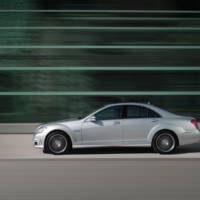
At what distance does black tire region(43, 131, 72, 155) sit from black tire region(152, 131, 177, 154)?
2088 millimetres

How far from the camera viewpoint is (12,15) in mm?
18438

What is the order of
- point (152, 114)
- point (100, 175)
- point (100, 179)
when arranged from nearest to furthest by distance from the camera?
point (100, 179), point (100, 175), point (152, 114)

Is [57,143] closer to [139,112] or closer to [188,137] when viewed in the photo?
[139,112]

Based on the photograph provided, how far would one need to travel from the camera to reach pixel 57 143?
12.3m

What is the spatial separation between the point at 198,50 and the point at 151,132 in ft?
22.8

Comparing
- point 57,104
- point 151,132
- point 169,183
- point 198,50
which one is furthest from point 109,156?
point 198,50

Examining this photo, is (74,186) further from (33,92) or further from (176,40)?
(176,40)

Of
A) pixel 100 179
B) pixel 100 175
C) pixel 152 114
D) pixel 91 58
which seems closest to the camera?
pixel 100 179

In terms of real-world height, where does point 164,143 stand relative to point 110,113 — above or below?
below

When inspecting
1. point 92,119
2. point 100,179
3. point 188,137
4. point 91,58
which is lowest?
point 100,179

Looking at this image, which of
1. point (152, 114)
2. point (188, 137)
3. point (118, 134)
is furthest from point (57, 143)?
point (188, 137)

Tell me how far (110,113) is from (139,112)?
0.72 metres

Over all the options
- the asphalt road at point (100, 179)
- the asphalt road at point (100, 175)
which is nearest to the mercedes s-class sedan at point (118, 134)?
the asphalt road at point (100, 175)

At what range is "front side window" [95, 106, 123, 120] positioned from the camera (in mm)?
12539
